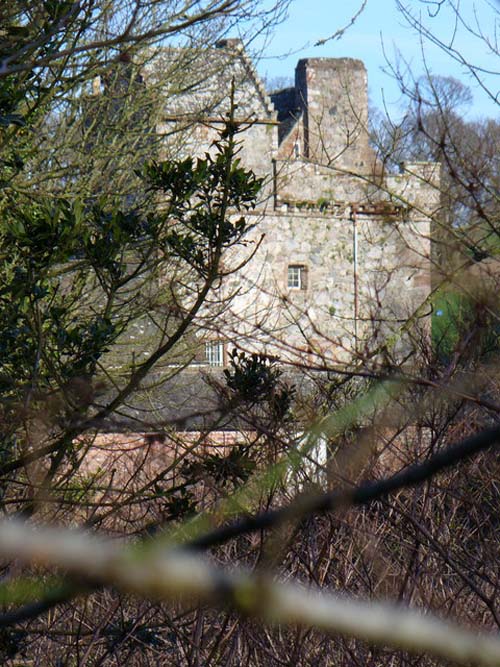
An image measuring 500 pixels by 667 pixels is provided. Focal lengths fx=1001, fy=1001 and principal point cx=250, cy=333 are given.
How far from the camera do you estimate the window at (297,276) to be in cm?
3003

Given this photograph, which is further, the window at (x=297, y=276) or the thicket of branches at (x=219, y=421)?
the window at (x=297, y=276)

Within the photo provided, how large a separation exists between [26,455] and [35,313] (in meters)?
0.59

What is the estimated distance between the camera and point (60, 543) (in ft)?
1.77

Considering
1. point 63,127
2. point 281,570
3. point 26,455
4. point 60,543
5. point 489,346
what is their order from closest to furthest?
1. point 60,543
2. point 26,455
3. point 281,570
4. point 489,346
5. point 63,127

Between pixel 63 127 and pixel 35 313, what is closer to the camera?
pixel 35 313

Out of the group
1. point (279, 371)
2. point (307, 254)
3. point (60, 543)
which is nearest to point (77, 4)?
point (279, 371)

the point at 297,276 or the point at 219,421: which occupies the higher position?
the point at 297,276

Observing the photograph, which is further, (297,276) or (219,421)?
(297,276)

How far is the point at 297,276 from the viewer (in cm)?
3030

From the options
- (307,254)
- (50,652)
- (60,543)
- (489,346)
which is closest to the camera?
(60,543)

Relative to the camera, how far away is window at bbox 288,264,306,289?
1182 inches

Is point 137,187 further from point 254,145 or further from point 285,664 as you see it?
point 254,145

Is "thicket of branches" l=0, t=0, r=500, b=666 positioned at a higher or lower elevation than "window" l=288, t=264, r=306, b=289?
lower

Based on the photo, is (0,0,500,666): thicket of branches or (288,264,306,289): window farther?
(288,264,306,289): window
